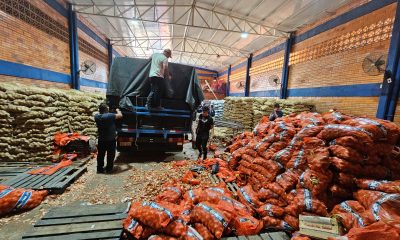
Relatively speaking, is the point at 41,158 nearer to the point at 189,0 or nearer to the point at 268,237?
the point at 268,237

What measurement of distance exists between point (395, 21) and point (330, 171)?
607 centimetres

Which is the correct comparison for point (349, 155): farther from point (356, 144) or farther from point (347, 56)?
point (347, 56)

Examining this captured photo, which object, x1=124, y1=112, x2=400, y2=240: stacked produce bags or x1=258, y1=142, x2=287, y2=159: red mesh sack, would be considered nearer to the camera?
x1=124, y1=112, x2=400, y2=240: stacked produce bags

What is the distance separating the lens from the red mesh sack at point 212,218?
227 cm

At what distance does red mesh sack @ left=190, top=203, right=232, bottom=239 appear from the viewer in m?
2.27

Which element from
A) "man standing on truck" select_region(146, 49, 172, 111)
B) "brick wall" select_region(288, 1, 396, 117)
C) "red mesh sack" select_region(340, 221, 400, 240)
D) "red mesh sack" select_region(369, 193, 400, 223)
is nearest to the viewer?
"red mesh sack" select_region(340, 221, 400, 240)

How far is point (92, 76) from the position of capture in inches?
450

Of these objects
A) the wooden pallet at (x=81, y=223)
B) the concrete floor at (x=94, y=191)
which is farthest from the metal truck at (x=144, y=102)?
the wooden pallet at (x=81, y=223)

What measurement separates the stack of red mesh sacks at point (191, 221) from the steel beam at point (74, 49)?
919cm

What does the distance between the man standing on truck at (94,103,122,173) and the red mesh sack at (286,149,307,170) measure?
13.4ft

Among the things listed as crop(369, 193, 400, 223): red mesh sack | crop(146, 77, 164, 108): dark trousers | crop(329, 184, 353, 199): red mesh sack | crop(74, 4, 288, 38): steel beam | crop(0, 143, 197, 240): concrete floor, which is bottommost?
crop(0, 143, 197, 240): concrete floor

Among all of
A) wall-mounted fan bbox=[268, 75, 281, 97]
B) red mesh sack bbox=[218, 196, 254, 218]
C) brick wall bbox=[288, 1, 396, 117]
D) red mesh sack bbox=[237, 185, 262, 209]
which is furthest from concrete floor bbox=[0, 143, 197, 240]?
wall-mounted fan bbox=[268, 75, 281, 97]

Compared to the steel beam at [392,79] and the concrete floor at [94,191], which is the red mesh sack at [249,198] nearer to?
the concrete floor at [94,191]

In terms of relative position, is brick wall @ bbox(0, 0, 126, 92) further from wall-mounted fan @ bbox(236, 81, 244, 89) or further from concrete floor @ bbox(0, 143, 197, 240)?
wall-mounted fan @ bbox(236, 81, 244, 89)
